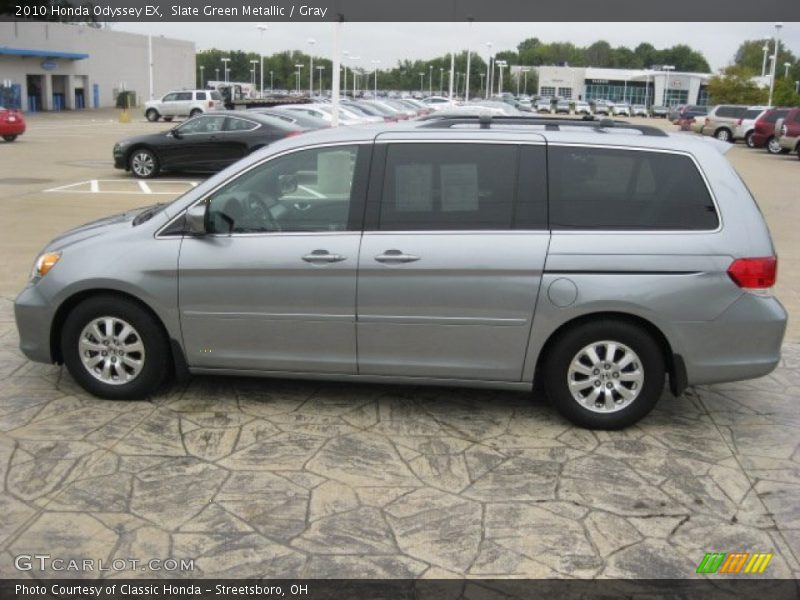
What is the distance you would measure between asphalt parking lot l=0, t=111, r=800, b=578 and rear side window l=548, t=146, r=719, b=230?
127 centimetres

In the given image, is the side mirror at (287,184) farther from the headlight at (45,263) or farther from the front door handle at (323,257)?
the headlight at (45,263)

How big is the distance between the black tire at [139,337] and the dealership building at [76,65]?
51.7 m

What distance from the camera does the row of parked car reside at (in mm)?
29859

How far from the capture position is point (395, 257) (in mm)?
4801

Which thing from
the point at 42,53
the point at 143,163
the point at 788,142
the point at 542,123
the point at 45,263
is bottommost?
the point at 143,163

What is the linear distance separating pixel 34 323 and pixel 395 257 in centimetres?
235

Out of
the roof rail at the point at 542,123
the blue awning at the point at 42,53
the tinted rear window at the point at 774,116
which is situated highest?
the blue awning at the point at 42,53

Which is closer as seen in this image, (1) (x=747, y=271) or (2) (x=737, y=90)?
(1) (x=747, y=271)

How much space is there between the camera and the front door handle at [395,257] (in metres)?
4.80

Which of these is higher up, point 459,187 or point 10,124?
point 459,187

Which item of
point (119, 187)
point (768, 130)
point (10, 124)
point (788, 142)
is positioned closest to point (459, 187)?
point (119, 187)

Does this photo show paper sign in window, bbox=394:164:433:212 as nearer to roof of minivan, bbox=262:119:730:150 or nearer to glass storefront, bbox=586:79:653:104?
roof of minivan, bbox=262:119:730:150

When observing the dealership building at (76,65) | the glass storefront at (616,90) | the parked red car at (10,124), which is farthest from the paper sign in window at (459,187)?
the glass storefront at (616,90)

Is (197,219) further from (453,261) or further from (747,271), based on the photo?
(747,271)
